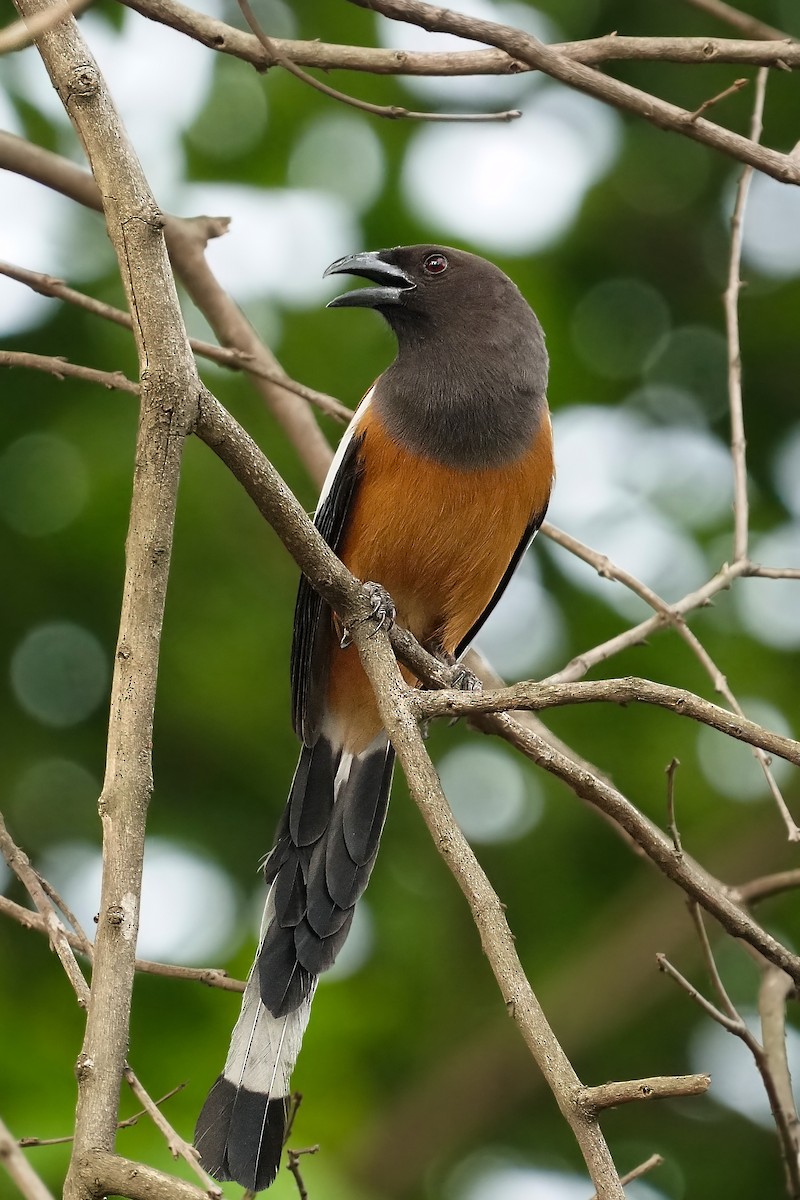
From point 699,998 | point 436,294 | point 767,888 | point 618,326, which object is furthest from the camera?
point 618,326

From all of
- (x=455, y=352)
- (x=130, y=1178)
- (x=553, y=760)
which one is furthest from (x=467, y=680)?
(x=130, y=1178)

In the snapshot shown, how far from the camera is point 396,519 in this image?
4613mm

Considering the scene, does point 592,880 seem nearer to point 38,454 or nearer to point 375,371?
point 375,371

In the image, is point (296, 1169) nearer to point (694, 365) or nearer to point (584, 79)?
point (584, 79)

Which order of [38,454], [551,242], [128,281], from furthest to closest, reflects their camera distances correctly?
1. [551,242]
2. [38,454]
3. [128,281]

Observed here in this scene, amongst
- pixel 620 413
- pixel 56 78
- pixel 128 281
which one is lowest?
pixel 128 281

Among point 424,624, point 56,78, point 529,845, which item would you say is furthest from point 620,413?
point 56,78

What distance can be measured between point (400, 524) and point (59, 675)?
7.46ft

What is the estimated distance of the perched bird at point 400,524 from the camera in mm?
4570

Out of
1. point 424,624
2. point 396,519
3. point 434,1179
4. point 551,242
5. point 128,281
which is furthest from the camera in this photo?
point 551,242

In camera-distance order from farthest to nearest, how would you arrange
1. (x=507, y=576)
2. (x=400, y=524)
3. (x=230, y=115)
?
(x=230, y=115)
(x=507, y=576)
(x=400, y=524)

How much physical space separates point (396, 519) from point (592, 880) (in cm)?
299

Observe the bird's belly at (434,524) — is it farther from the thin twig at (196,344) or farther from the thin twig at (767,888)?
the thin twig at (767,888)

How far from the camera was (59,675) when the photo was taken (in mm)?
6199
